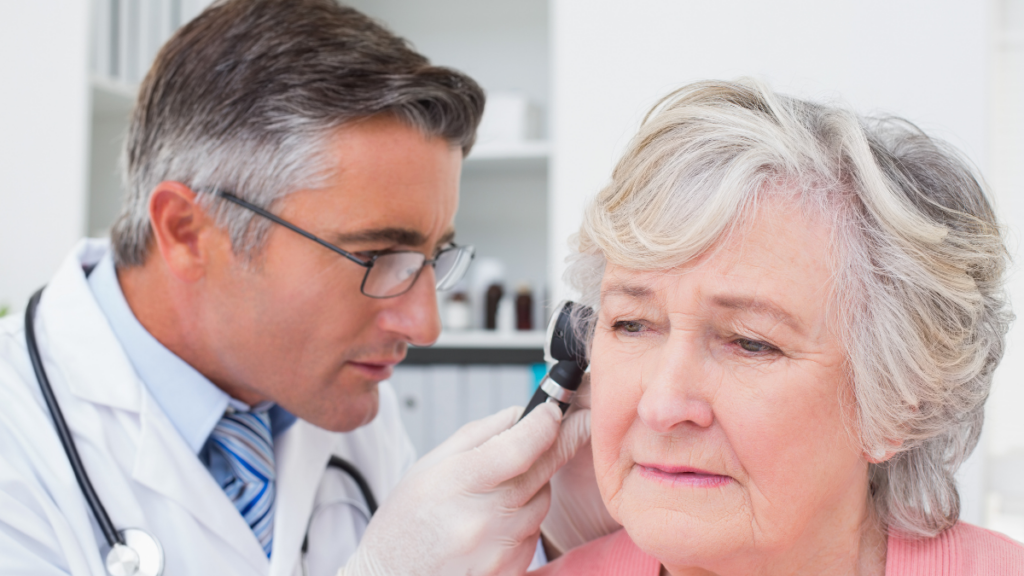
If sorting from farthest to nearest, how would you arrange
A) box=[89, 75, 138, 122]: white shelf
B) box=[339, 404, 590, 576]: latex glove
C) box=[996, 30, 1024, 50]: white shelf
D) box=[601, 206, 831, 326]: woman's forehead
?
box=[89, 75, 138, 122]: white shelf
box=[996, 30, 1024, 50]: white shelf
box=[339, 404, 590, 576]: latex glove
box=[601, 206, 831, 326]: woman's forehead

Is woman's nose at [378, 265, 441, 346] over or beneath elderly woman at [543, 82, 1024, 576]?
beneath

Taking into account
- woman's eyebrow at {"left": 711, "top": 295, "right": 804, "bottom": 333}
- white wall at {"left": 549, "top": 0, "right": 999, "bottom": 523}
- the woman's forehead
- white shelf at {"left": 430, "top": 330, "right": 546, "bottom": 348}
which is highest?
white wall at {"left": 549, "top": 0, "right": 999, "bottom": 523}

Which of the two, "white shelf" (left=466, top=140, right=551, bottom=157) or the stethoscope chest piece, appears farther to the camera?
"white shelf" (left=466, top=140, right=551, bottom=157)

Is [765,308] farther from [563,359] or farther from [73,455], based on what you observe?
[73,455]

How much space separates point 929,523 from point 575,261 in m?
0.54

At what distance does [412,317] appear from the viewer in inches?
50.8

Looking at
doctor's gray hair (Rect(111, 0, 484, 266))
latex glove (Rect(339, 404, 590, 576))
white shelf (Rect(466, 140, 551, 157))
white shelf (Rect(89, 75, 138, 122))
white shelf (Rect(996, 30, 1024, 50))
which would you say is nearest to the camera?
latex glove (Rect(339, 404, 590, 576))

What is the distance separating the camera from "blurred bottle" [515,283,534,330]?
246 centimetres

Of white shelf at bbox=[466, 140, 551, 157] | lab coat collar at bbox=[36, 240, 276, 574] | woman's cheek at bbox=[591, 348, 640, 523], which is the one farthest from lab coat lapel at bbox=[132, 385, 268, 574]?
white shelf at bbox=[466, 140, 551, 157]

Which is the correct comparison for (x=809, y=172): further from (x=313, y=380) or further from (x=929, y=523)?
(x=313, y=380)

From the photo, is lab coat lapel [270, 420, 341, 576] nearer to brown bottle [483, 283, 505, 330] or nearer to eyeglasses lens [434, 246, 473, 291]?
eyeglasses lens [434, 246, 473, 291]

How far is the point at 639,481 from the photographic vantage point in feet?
2.71

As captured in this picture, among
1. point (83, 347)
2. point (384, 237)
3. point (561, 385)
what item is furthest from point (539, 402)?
point (83, 347)

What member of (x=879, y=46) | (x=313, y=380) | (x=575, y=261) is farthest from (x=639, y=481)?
(x=879, y=46)
